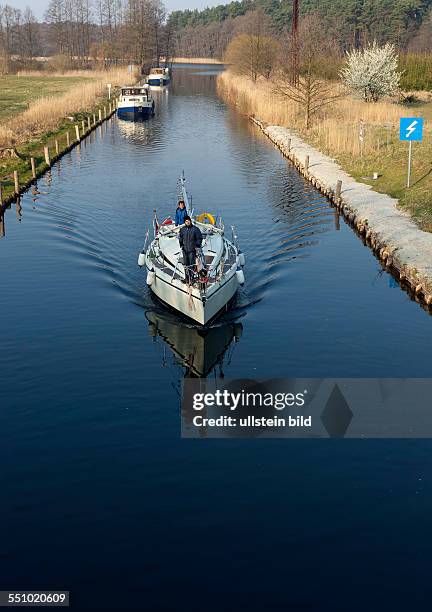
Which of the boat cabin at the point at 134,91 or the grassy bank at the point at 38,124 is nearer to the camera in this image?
the grassy bank at the point at 38,124

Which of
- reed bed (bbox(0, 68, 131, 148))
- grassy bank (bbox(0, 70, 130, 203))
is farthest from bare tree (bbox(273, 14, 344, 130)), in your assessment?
reed bed (bbox(0, 68, 131, 148))

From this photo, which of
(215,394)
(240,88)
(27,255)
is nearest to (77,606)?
(215,394)

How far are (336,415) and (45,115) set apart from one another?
2293 inches

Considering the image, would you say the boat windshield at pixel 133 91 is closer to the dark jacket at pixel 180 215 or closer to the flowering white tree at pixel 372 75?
the flowering white tree at pixel 372 75

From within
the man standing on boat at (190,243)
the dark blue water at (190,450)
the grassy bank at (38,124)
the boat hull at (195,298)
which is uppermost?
the grassy bank at (38,124)

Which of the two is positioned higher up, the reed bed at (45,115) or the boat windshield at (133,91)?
the boat windshield at (133,91)

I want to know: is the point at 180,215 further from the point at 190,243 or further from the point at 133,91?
the point at 133,91

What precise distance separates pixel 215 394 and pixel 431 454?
5855 millimetres

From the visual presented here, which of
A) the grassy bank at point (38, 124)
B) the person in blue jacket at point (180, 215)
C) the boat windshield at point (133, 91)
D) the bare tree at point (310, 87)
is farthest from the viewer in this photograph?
the boat windshield at point (133, 91)

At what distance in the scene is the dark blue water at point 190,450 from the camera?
38.4 ft

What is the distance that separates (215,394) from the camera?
1842 cm

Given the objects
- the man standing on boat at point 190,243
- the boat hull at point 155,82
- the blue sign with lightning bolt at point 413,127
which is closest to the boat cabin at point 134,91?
the boat hull at point 155,82

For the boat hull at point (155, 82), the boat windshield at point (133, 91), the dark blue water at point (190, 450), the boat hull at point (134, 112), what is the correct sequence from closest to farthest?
the dark blue water at point (190, 450), the boat hull at point (134, 112), the boat windshield at point (133, 91), the boat hull at point (155, 82)

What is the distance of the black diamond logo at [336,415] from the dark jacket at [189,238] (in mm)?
7005
